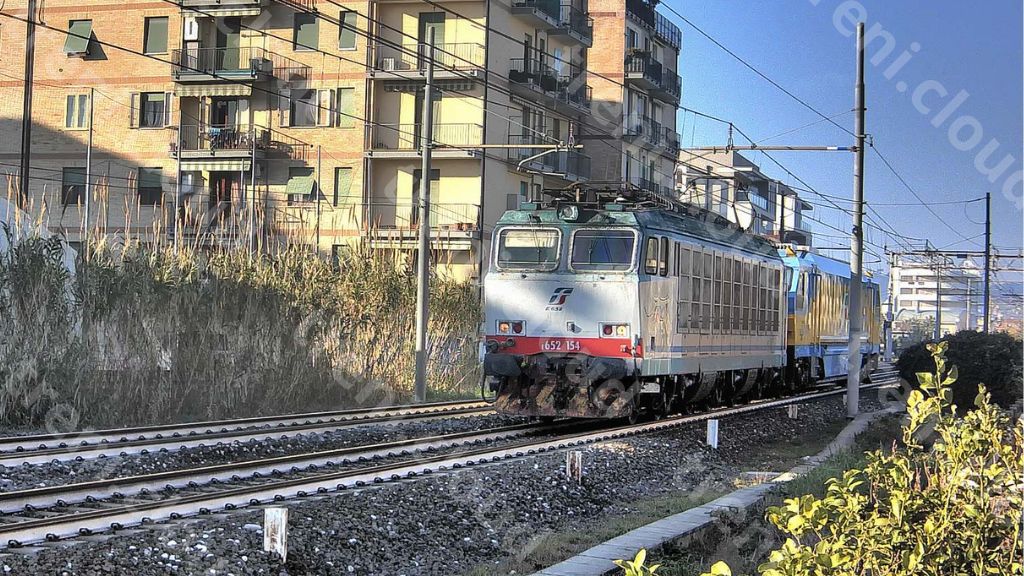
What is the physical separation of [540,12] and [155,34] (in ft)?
50.2

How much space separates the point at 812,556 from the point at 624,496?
346 inches

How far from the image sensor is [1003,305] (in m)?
90.9

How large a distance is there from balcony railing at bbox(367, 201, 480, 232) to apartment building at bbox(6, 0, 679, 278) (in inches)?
2.9

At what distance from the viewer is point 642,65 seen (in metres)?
59.6

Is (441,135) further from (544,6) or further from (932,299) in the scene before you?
(932,299)

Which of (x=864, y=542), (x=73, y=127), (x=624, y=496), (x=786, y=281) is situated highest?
(x=73, y=127)

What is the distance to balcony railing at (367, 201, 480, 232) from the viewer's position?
44.1 metres

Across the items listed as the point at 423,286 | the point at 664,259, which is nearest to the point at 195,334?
the point at 423,286

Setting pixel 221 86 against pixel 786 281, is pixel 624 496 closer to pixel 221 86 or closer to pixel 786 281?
pixel 786 281

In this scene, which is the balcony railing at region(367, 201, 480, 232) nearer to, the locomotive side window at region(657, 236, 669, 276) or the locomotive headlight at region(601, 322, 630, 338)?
the locomotive side window at region(657, 236, 669, 276)

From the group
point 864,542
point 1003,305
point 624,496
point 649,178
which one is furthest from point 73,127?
point 1003,305

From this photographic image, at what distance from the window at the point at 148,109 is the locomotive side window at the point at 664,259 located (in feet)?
111

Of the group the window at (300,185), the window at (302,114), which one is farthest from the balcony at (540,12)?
the window at (300,185)

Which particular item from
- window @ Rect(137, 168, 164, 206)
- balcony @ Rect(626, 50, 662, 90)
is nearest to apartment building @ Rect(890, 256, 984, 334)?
balcony @ Rect(626, 50, 662, 90)
